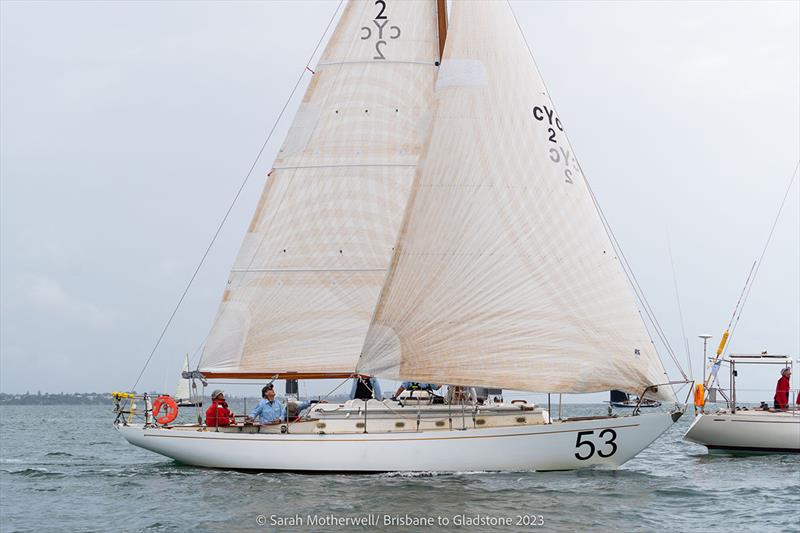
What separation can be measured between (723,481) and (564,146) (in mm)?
7934

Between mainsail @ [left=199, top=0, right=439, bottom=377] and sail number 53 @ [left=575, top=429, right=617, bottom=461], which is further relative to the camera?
mainsail @ [left=199, top=0, right=439, bottom=377]

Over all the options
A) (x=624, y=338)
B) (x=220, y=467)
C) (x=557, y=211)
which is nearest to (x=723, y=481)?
(x=624, y=338)

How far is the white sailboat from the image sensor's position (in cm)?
1998

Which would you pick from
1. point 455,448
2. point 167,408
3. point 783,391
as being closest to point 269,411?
point 167,408

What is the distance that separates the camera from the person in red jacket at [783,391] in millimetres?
26922

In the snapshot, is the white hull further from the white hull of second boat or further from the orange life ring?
the orange life ring

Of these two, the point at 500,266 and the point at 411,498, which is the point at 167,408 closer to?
the point at 411,498

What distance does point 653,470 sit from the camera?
23844mm

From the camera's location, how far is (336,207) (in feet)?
75.1

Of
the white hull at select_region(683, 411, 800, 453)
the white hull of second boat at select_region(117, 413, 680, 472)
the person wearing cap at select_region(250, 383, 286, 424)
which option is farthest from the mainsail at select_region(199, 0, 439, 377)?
the white hull at select_region(683, 411, 800, 453)

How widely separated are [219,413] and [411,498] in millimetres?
6351

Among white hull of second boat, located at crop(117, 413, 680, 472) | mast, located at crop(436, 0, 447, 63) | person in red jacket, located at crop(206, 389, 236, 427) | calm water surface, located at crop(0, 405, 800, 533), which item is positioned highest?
mast, located at crop(436, 0, 447, 63)

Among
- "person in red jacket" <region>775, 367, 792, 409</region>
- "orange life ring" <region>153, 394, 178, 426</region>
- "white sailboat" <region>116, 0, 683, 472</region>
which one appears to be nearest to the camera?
"white sailboat" <region>116, 0, 683, 472</region>

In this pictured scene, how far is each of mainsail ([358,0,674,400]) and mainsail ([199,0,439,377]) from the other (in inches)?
77.8
